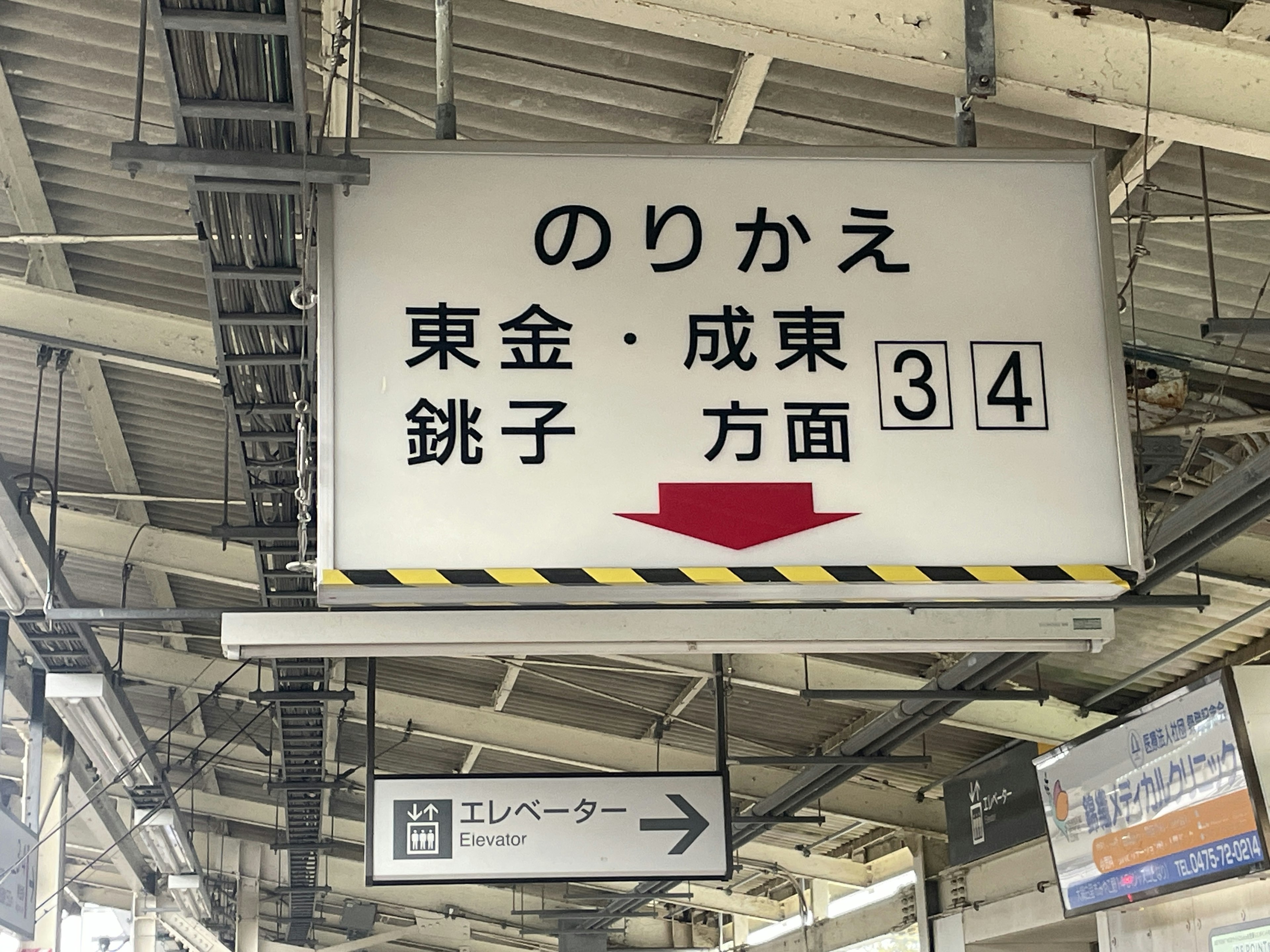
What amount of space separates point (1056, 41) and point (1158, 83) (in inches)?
11.0

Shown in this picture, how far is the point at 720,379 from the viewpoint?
326 cm

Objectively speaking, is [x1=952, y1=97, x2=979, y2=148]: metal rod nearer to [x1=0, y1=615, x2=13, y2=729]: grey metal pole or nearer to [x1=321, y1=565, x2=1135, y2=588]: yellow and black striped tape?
[x1=321, y1=565, x2=1135, y2=588]: yellow and black striped tape

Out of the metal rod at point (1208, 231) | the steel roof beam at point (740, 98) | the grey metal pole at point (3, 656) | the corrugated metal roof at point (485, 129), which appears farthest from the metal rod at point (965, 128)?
the grey metal pole at point (3, 656)

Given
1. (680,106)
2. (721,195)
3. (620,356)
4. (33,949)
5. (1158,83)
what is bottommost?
(33,949)

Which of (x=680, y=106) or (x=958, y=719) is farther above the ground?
(x=680, y=106)

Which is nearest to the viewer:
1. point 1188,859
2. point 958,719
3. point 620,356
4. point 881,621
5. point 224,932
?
point 620,356

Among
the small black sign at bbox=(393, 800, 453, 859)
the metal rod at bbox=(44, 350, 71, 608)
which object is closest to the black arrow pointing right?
the small black sign at bbox=(393, 800, 453, 859)

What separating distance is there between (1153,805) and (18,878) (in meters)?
7.31

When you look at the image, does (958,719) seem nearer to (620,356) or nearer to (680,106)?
(680,106)

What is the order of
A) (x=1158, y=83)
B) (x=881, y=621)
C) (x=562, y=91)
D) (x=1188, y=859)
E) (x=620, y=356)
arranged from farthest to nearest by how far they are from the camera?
(x=1188, y=859), (x=562, y=91), (x=881, y=621), (x=1158, y=83), (x=620, y=356)

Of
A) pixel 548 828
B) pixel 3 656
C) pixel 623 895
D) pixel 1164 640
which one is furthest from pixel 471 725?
pixel 1164 640

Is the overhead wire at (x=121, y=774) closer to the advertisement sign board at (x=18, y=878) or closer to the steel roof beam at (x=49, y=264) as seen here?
the advertisement sign board at (x=18, y=878)

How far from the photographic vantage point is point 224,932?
21.9 meters

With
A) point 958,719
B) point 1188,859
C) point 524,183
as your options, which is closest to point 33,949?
point 958,719
